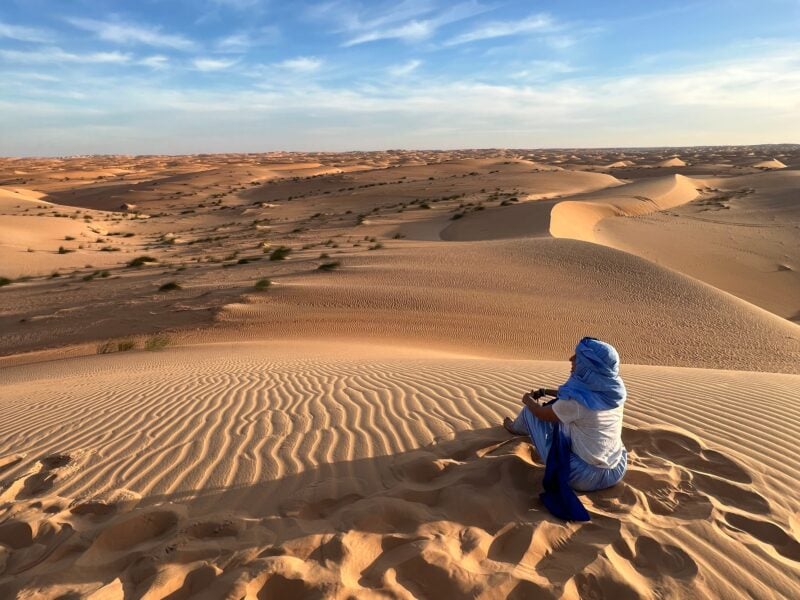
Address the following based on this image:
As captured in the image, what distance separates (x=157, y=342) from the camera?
1103cm

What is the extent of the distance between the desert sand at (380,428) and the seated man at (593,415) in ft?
0.51

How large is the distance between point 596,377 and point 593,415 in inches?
9.9

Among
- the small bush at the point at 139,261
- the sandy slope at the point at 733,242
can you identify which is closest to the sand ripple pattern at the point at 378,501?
the small bush at the point at 139,261

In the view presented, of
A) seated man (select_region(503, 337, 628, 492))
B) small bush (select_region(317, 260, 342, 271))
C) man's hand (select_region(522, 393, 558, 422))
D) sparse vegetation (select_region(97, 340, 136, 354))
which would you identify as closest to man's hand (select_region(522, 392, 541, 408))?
man's hand (select_region(522, 393, 558, 422))

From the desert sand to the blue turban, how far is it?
63 cm

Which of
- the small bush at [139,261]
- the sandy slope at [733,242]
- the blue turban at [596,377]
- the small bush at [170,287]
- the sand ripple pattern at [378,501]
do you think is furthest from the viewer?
the small bush at [139,261]

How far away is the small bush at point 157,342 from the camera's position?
10781 mm

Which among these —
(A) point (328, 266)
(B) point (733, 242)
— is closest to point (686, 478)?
(A) point (328, 266)

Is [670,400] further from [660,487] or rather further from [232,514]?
[232,514]

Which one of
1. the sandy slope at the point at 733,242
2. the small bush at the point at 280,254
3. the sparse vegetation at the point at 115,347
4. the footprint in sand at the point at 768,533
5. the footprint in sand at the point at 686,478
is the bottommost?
the sandy slope at the point at 733,242

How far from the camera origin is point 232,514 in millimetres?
3541

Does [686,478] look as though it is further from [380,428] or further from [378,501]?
[380,428]

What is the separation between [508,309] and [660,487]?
9117 millimetres

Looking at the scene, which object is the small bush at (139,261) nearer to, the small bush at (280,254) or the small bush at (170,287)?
the small bush at (280,254)
